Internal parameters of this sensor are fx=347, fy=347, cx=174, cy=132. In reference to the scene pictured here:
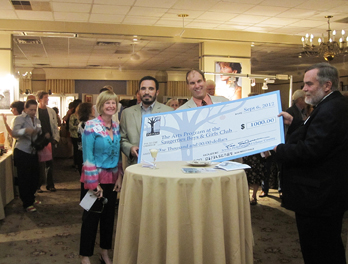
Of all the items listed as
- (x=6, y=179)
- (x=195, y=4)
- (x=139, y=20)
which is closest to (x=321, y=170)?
(x=6, y=179)

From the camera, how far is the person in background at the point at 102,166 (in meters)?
2.75

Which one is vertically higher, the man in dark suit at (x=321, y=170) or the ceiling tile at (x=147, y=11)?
the ceiling tile at (x=147, y=11)

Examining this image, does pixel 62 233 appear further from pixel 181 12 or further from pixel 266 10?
pixel 266 10

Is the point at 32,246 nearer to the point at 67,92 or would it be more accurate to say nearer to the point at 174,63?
the point at 174,63

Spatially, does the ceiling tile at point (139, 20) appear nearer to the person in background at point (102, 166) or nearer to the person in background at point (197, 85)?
the person in background at point (197, 85)

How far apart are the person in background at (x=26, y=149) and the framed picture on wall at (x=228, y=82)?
5273 mm

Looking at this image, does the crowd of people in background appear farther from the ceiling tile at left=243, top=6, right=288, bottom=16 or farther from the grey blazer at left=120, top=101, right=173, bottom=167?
the ceiling tile at left=243, top=6, right=288, bottom=16

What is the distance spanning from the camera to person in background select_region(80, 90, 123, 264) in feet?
9.03

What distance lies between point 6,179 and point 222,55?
6.10m

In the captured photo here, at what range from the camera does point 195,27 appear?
8.45 m

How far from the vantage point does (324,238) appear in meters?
2.11

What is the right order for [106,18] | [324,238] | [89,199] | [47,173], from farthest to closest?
A: [106,18] → [47,173] → [89,199] → [324,238]

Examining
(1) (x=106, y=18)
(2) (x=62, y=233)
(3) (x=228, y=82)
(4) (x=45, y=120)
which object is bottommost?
(2) (x=62, y=233)

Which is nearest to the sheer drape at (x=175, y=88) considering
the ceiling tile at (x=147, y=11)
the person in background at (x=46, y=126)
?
the ceiling tile at (x=147, y=11)
